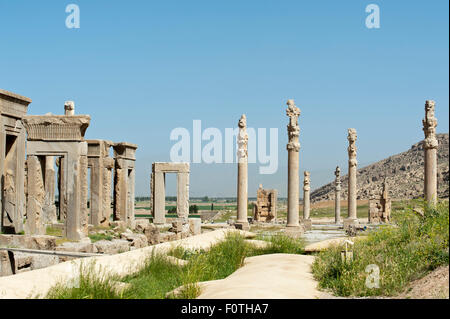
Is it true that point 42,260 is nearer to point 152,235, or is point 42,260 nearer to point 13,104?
point 152,235

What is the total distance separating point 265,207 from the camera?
4312cm

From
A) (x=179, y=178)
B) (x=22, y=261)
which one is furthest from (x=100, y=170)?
(x=22, y=261)

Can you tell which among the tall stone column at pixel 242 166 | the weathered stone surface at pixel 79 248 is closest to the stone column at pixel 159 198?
the tall stone column at pixel 242 166

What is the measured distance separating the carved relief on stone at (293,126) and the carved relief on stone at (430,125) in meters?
5.17

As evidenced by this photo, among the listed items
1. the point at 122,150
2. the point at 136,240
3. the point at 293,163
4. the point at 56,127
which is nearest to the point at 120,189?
the point at 122,150

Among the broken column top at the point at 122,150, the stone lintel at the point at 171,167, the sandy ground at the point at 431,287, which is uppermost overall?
the broken column top at the point at 122,150

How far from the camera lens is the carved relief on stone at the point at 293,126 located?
2234 cm

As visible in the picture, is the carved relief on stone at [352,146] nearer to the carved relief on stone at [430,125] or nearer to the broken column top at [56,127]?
the carved relief on stone at [430,125]

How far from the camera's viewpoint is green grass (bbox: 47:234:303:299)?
801 cm

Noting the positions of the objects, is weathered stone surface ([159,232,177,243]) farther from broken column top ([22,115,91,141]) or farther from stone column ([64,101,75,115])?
stone column ([64,101,75,115])

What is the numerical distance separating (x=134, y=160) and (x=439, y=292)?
22.0 meters

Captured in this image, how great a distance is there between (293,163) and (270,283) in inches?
553

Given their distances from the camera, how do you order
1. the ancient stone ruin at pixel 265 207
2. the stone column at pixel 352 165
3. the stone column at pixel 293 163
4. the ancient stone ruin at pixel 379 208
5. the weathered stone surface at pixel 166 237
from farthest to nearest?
1. the ancient stone ruin at pixel 265 207
2. the ancient stone ruin at pixel 379 208
3. the stone column at pixel 352 165
4. the stone column at pixel 293 163
5. the weathered stone surface at pixel 166 237
